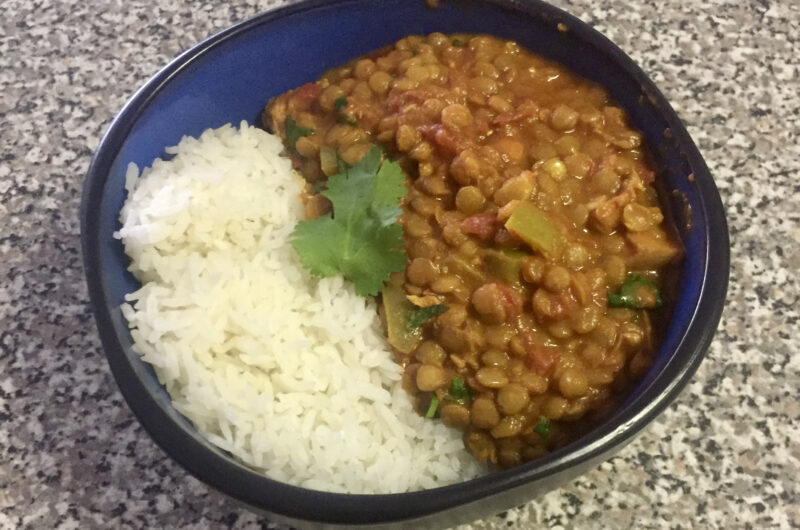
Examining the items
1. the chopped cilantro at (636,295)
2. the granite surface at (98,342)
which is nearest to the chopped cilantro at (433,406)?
the granite surface at (98,342)

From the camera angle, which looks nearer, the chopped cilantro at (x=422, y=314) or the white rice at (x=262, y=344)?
the white rice at (x=262, y=344)

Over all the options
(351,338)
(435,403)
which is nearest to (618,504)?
(435,403)

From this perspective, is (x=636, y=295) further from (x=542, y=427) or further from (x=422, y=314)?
(x=422, y=314)

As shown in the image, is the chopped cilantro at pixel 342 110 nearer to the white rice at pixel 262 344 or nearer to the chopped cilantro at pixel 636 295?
the white rice at pixel 262 344

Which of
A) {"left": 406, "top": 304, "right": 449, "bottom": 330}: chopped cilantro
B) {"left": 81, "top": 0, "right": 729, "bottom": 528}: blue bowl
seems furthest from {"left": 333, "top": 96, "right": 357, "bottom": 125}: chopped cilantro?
{"left": 406, "top": 304, "right": 449, "bottom": 330}: chopped cilantro

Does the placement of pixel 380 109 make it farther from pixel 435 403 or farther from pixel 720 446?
pixel 720 446

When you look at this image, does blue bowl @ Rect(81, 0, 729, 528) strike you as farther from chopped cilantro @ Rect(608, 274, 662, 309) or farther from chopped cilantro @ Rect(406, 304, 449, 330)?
chopped cilantro @ Rect(406, 304, 449, 330)
